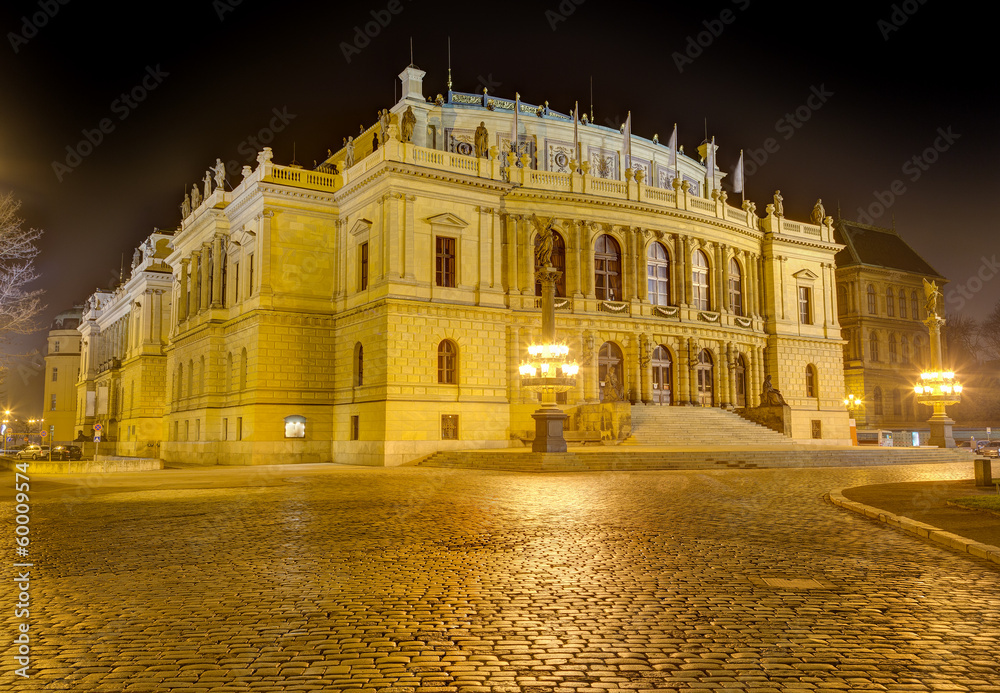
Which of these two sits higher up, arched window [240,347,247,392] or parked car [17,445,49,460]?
arched window [240,347,247,392]

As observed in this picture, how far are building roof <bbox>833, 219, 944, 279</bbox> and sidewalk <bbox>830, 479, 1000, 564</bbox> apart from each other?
54.8m

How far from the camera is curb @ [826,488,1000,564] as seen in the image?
1057 centimetres

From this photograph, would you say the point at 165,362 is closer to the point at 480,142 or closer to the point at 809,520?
the point at 480,142

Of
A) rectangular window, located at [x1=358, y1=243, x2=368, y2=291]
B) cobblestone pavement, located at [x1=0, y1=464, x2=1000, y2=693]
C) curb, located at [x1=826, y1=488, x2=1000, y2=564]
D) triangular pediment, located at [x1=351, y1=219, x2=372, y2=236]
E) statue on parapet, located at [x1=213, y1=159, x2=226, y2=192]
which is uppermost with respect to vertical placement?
statue on parapet, located at [x1=213, y1=159, x2=226, y2=192]

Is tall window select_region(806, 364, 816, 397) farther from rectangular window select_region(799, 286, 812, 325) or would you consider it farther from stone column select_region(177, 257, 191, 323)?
stone column select_region(177, 257, 191, 323)

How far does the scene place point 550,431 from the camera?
3053cm

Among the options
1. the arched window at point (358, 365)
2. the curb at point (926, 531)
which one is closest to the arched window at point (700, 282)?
the arched window at point (358, 365)

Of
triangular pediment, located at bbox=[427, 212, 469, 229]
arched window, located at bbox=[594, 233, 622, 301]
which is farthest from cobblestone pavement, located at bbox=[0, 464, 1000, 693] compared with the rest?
arched window, located at bbox=[594, 233, 622, 301]

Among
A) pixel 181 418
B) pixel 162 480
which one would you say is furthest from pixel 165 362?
pixel 162 480

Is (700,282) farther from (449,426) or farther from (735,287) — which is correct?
(449,426)

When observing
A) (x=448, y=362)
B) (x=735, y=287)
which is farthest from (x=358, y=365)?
(x=735, y=287)

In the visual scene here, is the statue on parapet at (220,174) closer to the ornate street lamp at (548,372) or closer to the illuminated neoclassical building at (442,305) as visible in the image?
the illuminated neoclassical building at (442,305)

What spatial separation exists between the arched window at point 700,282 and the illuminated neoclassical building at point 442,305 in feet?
0.40

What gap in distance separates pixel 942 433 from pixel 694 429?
46.1 feet
